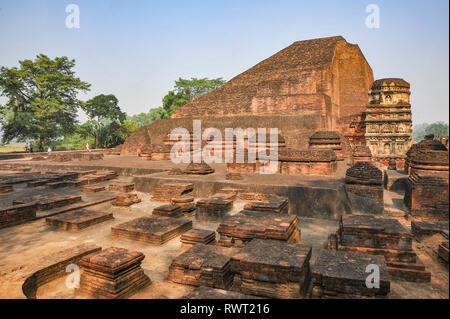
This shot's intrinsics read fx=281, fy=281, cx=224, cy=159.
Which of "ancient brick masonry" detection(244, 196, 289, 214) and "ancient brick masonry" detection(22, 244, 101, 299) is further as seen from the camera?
"ancient brick masonry" detection(244, 196, 289, 214)

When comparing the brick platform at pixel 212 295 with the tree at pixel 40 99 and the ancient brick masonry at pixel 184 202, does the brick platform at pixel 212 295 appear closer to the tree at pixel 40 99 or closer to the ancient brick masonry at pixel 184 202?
the ancient brick masonry at pixel 184 202

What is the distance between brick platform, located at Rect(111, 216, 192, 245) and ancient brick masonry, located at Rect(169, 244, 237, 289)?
42.7 inches

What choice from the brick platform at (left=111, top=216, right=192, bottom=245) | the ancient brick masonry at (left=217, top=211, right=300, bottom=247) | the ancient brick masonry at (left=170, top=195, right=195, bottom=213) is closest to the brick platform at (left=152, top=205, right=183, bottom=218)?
the ancient brick masonry at (left=170, top=195, right=195, bottom=213)

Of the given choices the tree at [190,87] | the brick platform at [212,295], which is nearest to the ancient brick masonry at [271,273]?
the brick platform at [212,295]

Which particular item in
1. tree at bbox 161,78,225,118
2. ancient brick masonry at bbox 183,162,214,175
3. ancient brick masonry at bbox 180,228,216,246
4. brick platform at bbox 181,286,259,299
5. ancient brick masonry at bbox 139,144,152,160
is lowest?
ancient brick masonry at bbox 180,228,216,246

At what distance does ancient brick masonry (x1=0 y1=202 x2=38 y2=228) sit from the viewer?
4649 mm

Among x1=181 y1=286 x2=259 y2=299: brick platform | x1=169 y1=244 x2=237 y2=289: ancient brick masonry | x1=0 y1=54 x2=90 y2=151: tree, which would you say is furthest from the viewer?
x1=0 y1=54 x2=90 y2=151: tree

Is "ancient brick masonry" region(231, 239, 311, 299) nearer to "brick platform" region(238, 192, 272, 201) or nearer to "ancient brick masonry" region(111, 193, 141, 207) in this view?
"brick platform" region(238, 192, 272, 201)

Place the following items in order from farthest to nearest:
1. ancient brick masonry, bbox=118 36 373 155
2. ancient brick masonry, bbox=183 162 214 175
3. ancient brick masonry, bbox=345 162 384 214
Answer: ancient brick masonry, bbox=118 36 373 155, ancient brick masonry, bbox=183 162 214 175, ancient brick masonry, bbox=345 162 384 214

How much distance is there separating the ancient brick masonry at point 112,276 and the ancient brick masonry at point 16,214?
289 cm

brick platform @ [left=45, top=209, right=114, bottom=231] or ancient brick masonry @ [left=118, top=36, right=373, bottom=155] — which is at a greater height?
ancient brick masonry @ [left=118, top=36, right=373, bottom=155]

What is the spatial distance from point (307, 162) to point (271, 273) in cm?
498

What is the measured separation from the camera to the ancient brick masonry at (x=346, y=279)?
229cm

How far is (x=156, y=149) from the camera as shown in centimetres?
1280
